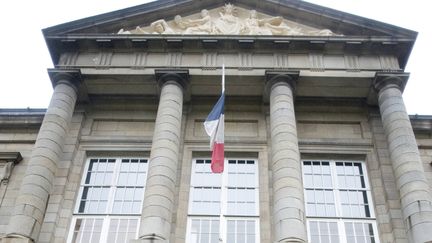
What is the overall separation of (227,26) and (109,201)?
27.3 ft

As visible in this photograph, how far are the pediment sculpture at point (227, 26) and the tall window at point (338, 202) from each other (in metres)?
5.45

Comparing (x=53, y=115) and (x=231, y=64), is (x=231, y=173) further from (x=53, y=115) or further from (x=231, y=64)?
(x=53, y=115)

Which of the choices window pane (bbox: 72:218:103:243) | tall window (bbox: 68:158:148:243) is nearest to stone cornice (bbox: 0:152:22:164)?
tall window (bbox: 68:158:148:243)

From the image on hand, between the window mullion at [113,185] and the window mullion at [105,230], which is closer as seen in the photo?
the window mullion at [105,230]

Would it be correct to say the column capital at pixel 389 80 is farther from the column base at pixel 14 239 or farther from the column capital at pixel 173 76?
the column base at pixel 14 239

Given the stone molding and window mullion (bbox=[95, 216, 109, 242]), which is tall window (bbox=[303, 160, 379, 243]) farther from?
the stone molding

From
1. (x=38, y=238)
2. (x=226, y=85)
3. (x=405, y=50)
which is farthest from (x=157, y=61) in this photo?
(x=405, y=50)

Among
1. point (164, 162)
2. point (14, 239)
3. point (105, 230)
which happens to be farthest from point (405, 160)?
point (14, 239)

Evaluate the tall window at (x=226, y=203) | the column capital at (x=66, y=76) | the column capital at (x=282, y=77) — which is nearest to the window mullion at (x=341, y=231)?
the tall window at (x=226, y=203)

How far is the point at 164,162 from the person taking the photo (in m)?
16.7

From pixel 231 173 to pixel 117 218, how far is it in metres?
4.26

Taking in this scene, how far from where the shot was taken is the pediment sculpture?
2091 centimetres

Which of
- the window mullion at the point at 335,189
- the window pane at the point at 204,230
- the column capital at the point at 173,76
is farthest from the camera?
the column capital at the point at 173,76

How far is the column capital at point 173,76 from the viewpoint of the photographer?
766 inches
